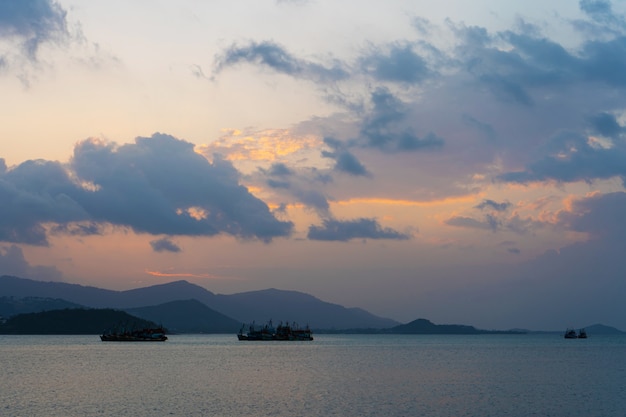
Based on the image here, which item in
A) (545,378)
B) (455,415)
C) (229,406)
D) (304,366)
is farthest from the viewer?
(304,366)

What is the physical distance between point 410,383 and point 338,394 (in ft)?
Answer: 70.3

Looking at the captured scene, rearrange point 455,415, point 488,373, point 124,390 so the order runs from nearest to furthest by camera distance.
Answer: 1. point 455,415
2. point 124,390
3. point 488,373

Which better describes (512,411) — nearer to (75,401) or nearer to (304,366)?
(75,401)

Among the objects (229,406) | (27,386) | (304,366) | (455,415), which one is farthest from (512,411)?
(304,366)

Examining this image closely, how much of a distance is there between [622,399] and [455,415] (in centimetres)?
3127

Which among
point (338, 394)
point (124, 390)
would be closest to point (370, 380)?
point (338, 394)

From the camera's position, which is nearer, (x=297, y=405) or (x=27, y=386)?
(x=297, y=405)

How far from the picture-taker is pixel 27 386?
354ft

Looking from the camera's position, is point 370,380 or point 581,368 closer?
point 370,380

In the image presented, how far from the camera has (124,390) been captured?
103m

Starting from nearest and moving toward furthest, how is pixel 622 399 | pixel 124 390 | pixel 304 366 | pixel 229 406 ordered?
pixel 229 406, pixel 622 399, pixel 124 390, pixel 304 366

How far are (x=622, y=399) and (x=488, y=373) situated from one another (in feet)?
154

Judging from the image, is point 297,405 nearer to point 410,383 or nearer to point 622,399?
point 410,383

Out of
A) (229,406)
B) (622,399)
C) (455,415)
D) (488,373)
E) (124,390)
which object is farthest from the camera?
(488,373)
